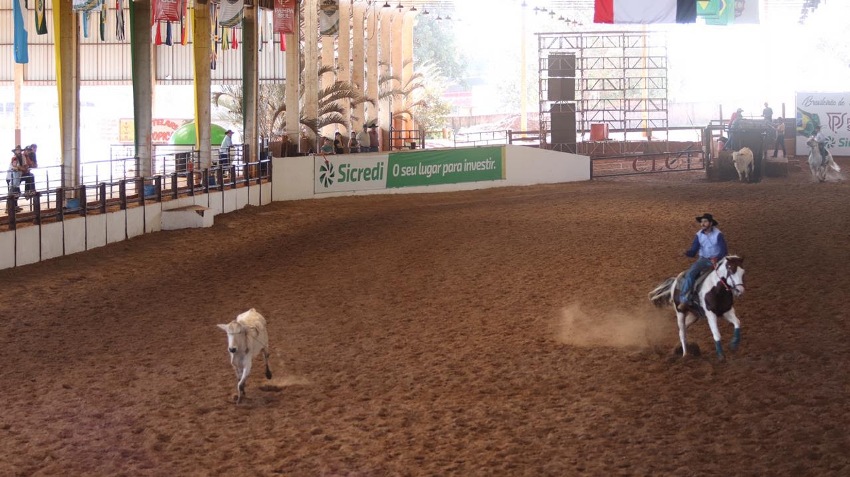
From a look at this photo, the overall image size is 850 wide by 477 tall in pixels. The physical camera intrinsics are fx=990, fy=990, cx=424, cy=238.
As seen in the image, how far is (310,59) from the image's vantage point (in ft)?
103

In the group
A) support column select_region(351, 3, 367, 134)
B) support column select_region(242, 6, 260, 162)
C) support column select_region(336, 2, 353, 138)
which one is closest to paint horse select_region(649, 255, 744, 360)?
support column select_region(242, 6, 260, 162)

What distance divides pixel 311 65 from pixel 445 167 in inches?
214

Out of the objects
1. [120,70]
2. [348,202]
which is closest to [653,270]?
[348,202]

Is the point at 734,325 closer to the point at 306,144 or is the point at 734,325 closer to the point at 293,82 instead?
the point at 293,82

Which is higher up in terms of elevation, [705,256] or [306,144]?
[306,144]

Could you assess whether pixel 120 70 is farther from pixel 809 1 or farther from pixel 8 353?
pixel 8 353

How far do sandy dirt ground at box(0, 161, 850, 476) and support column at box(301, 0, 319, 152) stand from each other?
40.1ft

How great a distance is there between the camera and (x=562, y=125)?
123 ft

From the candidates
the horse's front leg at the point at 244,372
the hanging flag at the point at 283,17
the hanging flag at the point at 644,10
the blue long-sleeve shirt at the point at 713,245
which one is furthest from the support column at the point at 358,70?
the horse's front leg at the point at 244,372

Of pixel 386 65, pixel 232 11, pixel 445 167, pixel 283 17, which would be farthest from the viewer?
pixel 386 65

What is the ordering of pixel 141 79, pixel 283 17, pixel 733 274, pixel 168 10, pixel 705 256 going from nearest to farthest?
1. pixel 733 274
2. pixel 705 256
3. pixel 168 10
4. pixel 141 79
5. pixel 283 17

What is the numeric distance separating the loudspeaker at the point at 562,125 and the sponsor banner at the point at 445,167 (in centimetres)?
571

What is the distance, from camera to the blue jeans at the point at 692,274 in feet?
33.9

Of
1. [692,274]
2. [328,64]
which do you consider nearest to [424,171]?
[328,64]
